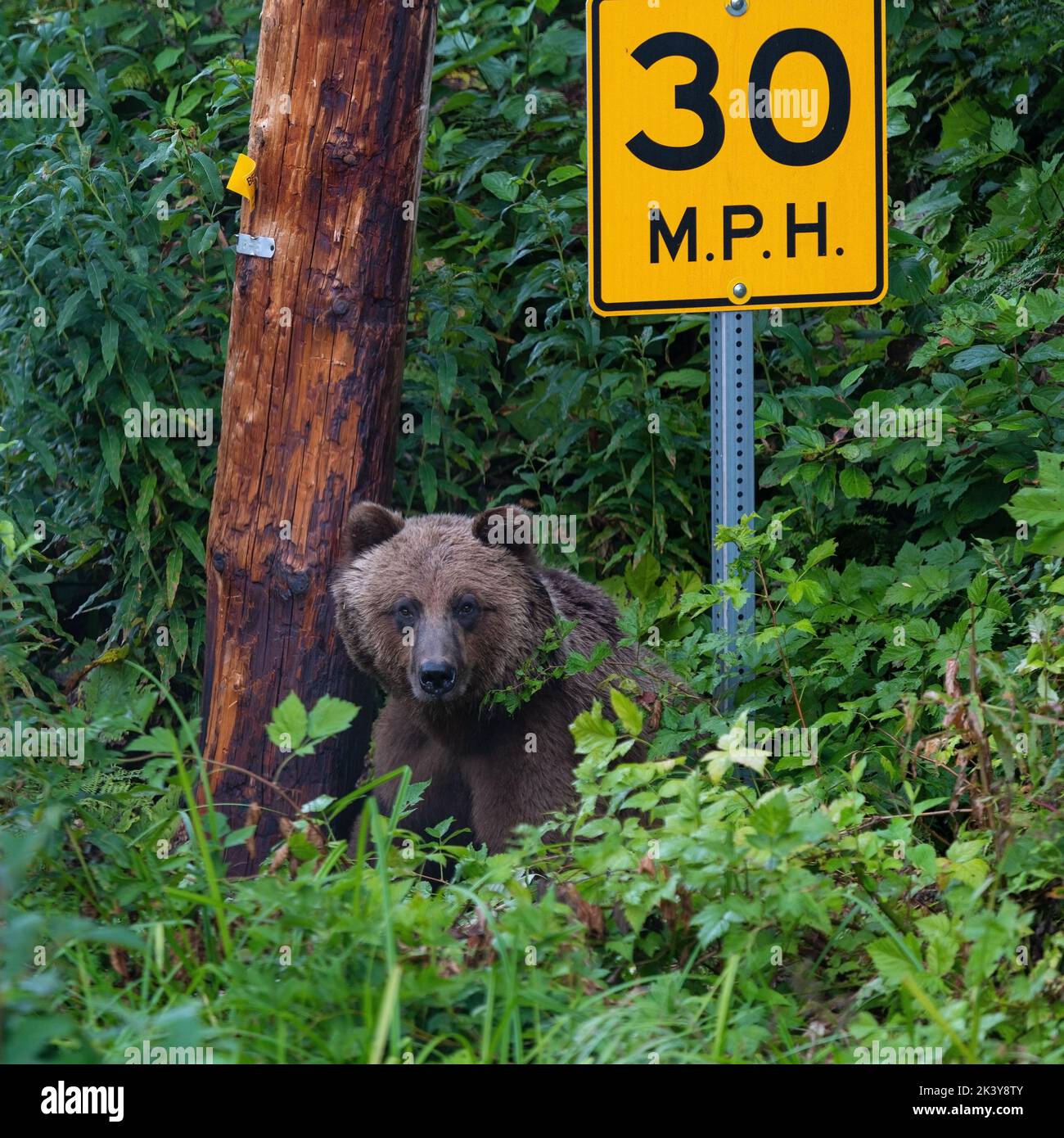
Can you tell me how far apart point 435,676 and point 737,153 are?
6.45ft

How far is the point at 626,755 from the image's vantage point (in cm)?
476

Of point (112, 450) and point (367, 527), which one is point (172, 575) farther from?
point (367, 527)

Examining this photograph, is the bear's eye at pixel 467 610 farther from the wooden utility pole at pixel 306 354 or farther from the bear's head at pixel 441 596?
the wooden utility pole at pixel 306 354

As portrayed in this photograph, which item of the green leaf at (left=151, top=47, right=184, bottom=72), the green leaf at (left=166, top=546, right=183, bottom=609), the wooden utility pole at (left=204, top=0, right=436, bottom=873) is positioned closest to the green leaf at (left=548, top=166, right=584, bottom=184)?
the wooden utility pole at (left=204, top=0, right=436, bottom=873)

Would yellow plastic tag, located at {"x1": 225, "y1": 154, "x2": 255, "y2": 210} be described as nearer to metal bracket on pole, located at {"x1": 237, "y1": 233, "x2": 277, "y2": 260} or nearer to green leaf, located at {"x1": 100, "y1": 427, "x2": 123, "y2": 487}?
metal bracket on pole, located at {"x1": 237, "y1": 233, "x2": 277, "y2": 260}

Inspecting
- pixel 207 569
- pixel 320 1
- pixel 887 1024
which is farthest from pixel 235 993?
pixel 320 1

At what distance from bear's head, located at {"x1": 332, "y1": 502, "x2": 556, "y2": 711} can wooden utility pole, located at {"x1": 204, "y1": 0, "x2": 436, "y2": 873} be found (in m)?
0.18

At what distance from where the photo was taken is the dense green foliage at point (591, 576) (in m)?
2.67

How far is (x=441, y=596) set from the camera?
470cm

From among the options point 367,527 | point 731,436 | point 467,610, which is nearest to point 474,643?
point 467,610

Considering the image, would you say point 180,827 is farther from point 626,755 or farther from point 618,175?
point 618,175

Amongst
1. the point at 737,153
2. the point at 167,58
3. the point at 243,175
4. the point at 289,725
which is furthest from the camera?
the point at 167,58

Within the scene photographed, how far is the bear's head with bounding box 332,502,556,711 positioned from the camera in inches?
185

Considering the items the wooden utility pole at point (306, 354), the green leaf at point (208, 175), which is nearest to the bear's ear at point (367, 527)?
the wooden utility pole at point (306, 354)
